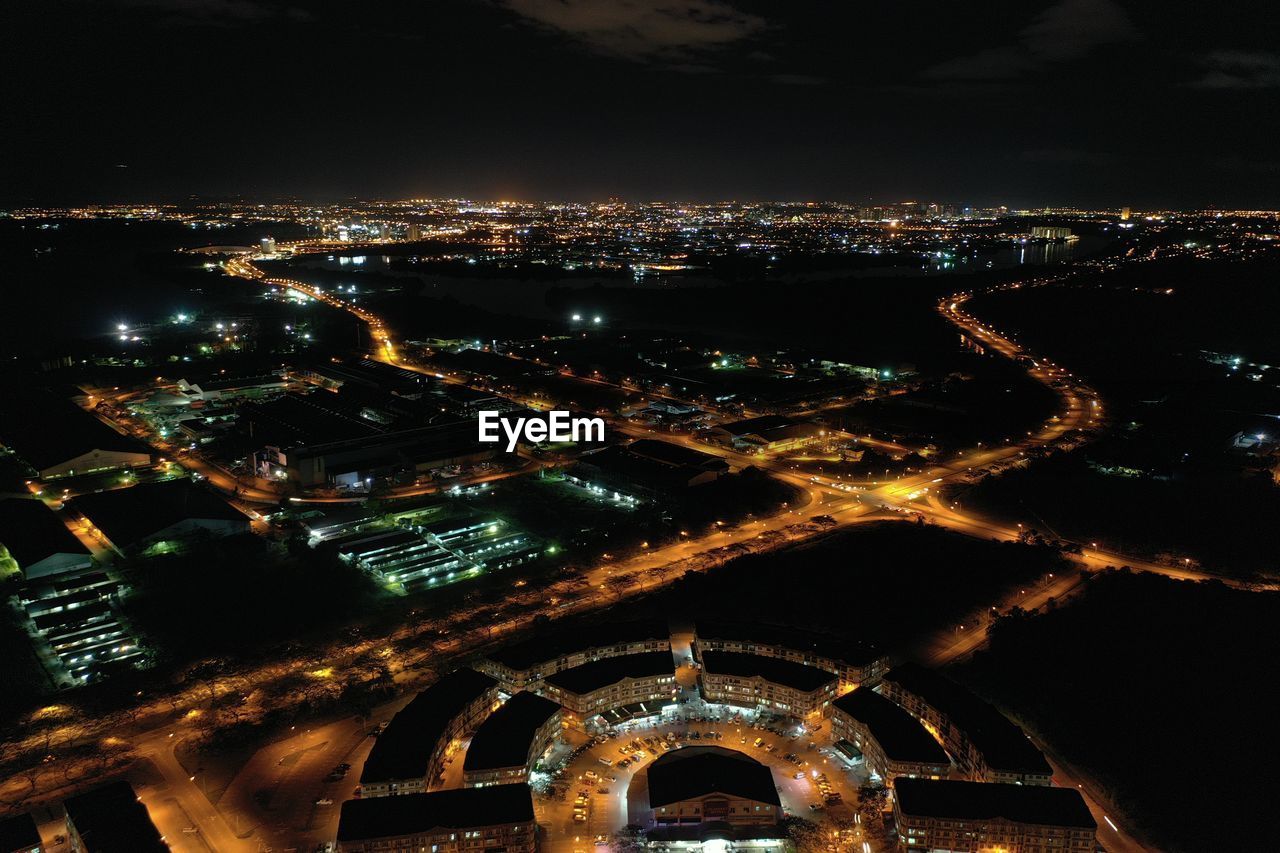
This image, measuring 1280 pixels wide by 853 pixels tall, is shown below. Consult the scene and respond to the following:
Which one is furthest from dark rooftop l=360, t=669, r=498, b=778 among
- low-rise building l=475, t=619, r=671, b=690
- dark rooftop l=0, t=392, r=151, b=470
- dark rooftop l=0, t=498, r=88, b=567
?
dark rooftop l=0, t=392, r=151, b=470

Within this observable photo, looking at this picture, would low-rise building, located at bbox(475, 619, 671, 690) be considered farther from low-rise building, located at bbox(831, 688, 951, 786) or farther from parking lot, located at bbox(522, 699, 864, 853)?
low-rise building, located at bbox(831, 688, 951, 786)

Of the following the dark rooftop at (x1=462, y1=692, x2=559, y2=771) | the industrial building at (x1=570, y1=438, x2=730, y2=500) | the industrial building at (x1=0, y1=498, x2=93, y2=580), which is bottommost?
the dark rooftop at (x1=462, y1=692, x2=559, y2=771)

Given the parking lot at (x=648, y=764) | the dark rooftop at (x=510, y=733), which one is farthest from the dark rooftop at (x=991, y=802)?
the dark rooftop at (x=510, y=733)

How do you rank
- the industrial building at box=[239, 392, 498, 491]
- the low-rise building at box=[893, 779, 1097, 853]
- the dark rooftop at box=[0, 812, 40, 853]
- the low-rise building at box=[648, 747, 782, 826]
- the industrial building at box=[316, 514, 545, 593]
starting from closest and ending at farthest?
1. the dark rooftop at box=[0, 812, 40, 853]
2. the low-rise building at box=[893, 779, 1097, 853]
3. the low-rise building at box=[648, 747, 782, 826]
4. the industrial building at box=[316, 514, 545, 593]
5. the industrial building at box=[239, 392, 498, 491]

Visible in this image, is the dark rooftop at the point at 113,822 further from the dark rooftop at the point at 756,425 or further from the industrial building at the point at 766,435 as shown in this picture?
the dark rooftop at the point at 756,425

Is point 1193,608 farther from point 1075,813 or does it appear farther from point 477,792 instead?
point 477,792

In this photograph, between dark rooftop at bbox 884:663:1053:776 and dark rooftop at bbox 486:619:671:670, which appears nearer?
dark rooftop at bbox 884:663:1053:776

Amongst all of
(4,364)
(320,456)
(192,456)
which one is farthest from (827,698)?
(4,364)
